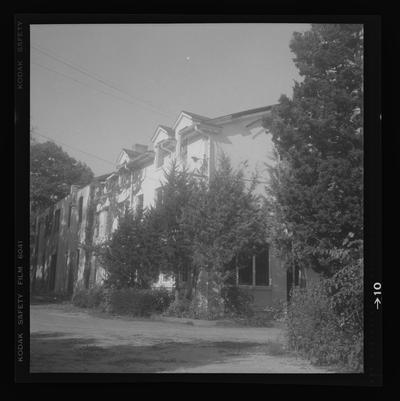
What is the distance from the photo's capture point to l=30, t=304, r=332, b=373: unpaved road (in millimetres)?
5417

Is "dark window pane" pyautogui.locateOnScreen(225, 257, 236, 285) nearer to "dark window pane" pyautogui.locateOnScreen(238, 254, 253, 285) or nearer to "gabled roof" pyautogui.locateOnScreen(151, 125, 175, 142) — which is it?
"dark window pane" pyautogui.locateOnScreen(238, 254, 253, 285)

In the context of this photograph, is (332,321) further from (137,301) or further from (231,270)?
(137,301)

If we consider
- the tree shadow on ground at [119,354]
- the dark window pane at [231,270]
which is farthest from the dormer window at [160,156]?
the tree shadow on ground at [119,354]

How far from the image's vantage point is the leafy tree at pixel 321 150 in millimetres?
5949

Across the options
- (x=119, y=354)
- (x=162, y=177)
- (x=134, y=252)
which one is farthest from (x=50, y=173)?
(x=119, y=354)

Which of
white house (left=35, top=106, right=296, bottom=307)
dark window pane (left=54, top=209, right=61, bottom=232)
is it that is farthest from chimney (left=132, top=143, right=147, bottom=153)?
dark window pane (left=54, top=209, right=61, bottom=232)

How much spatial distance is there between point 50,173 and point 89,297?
1.74 m

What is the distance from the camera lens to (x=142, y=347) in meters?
5.80

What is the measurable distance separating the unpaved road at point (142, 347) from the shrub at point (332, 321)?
22cm

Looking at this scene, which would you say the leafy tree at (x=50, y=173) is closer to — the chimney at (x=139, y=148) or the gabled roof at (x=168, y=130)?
the chimney at (x=139, y=148)
